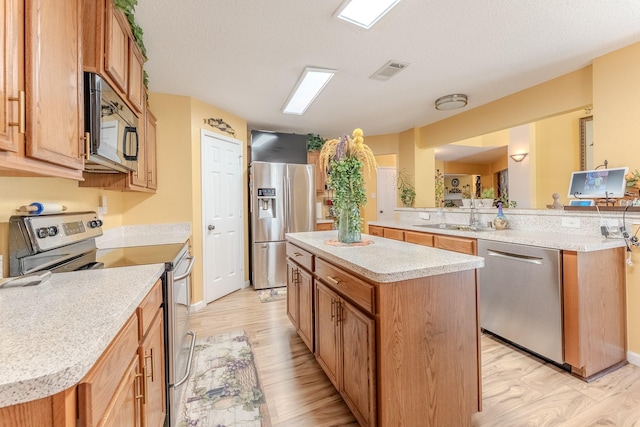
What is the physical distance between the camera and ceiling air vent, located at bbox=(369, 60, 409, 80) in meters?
Answer: 2.39

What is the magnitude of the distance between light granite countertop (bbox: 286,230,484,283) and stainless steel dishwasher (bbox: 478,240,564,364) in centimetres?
55

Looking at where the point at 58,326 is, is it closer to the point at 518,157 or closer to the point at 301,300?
the point at 301,300

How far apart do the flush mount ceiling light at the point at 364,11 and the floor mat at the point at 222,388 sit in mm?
2469

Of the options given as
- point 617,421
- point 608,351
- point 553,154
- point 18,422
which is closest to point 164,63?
point 18,422

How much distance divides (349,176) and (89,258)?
1.62 meters

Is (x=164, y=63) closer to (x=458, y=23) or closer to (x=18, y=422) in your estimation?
(x=458, y=23)

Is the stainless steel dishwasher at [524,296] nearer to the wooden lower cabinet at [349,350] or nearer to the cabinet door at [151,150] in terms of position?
the wooden lower cabinet at [349,350]

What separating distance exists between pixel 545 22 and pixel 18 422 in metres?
3.02

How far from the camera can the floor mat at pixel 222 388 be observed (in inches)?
59.4

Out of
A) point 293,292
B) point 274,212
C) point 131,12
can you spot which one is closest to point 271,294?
point 274,212

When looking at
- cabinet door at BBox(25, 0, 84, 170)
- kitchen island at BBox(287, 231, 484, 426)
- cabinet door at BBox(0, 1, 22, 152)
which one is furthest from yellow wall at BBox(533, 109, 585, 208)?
cabinet door at BBox(0, 1, 22, 152)

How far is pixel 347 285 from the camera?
4.58 feet

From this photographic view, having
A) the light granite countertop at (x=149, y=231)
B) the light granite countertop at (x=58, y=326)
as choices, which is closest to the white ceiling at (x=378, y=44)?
the light granite countertop at (x=149, y=231)

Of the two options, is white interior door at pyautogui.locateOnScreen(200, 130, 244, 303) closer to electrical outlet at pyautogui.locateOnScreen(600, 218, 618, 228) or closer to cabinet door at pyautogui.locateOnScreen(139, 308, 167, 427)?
cabinet door at pyautogui.locateOnScreen(139, 308, 167, 427)
